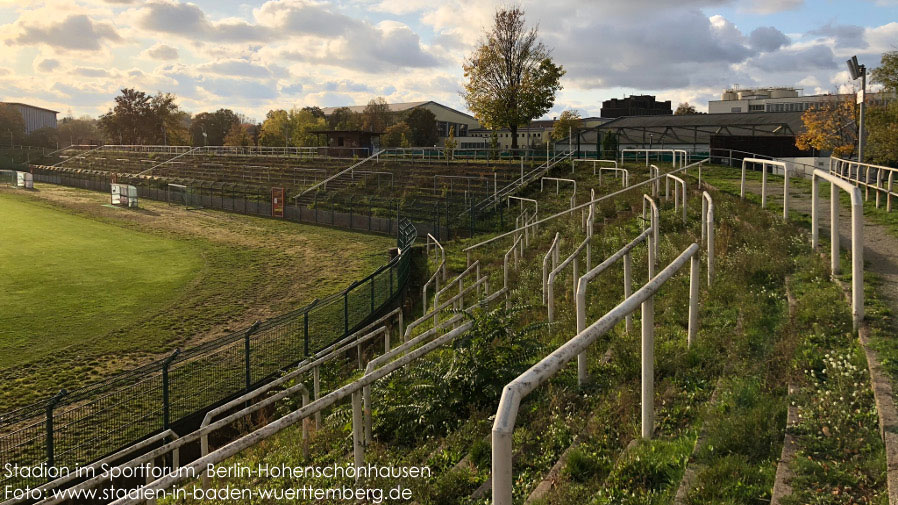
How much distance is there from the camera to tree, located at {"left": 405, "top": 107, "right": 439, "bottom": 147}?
296 ft

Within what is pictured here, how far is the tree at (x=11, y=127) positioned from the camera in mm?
119500

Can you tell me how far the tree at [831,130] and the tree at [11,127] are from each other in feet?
404

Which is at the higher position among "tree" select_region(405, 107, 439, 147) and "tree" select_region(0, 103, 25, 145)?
"tree" select_region(0, 103, 25, 145)

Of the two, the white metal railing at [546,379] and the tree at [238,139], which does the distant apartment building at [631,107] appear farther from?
the white metal railing at [546,379]

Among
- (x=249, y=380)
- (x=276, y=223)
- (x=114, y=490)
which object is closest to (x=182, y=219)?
(x=276, y=223)

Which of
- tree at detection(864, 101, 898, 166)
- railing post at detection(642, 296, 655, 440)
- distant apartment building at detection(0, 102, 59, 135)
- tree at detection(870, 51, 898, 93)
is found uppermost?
distant apartment building at detection(0, 102, 59, 135)

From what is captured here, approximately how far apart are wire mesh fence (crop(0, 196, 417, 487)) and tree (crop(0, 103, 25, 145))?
416 ft

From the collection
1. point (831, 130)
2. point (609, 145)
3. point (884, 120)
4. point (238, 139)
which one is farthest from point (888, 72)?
point (238, 139)

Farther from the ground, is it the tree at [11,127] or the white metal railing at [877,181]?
the tree at [11,127]

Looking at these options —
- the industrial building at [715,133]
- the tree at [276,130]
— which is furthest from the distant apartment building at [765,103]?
the tree at [276,130]

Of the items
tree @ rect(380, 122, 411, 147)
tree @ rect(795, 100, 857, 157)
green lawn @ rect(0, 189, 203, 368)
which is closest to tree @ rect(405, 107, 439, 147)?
tree @ rect(380, 122, 411, 147)

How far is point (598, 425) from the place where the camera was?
4.96 metres

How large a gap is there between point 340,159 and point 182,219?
17534 millimetres

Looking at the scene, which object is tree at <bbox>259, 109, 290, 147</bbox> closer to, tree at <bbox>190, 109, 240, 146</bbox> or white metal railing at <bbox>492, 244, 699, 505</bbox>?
tree at <bbox>190, 109, 240, 146</bbox>
